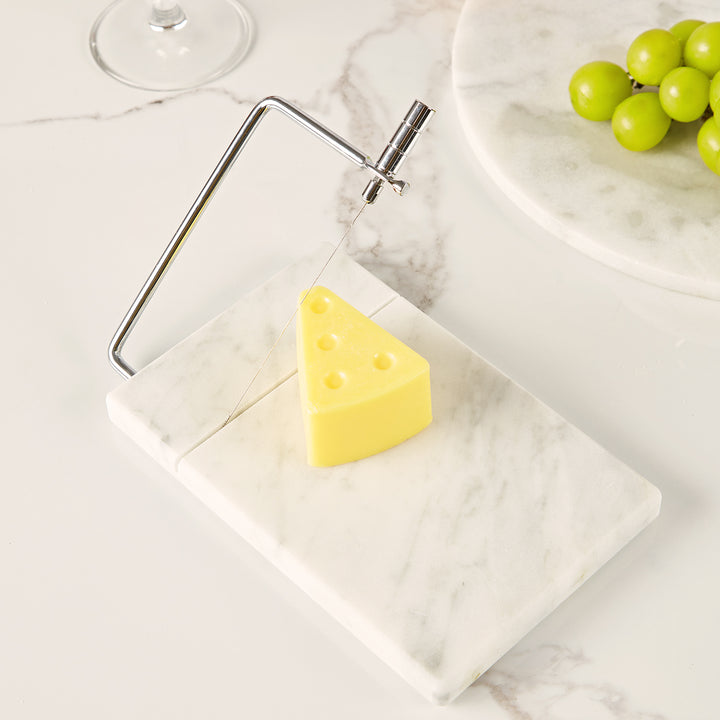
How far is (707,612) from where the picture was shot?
0.81 metres

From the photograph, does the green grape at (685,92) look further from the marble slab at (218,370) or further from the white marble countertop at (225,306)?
the marble slab at (218,370)

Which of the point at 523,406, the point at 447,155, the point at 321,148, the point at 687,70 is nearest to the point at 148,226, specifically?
the point at 321,148

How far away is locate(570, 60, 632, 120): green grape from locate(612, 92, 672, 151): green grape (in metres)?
0.02

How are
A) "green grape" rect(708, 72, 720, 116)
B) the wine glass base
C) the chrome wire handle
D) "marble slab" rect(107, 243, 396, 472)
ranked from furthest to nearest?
the wine glass base
"green grape" rect(708, 72, 720, 116)
"marble slab" rect(107, 243, 396, 472)
the chrome wire handle

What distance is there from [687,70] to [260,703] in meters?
0.68

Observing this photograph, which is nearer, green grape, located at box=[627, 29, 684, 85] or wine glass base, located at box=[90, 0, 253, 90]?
green grape, located at box=[627, 29, 684, 85]

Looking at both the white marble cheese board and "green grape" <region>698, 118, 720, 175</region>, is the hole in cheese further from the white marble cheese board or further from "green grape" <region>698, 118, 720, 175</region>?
"green grape" <region>698, 118, 720, 175</region>

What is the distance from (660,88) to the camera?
1.04 metres

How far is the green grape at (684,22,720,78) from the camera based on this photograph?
1.01 metres

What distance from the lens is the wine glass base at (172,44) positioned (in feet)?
4.01

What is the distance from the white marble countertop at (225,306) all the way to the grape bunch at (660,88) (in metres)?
0.13

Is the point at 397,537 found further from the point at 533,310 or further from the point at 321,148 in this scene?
the point at 321,148

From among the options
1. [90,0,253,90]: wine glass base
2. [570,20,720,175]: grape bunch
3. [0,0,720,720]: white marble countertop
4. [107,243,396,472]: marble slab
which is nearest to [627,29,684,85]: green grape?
[570,20,720,175]: grape bunch

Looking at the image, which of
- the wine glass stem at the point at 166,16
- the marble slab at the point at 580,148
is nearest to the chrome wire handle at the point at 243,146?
the marble slab at the point at 580,148
